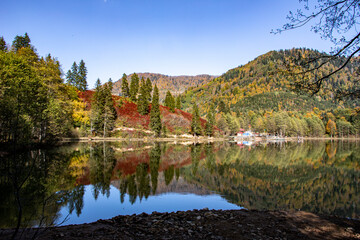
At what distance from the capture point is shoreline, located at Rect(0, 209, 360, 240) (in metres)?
5.52

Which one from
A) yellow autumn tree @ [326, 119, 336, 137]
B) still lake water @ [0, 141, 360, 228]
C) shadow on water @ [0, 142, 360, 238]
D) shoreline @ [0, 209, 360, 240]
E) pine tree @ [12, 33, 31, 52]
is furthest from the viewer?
yellow autumn tree @ [326, 119, 336, 137]

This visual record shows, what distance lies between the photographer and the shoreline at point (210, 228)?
552 centimetres

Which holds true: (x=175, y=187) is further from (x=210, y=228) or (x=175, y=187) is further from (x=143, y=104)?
(x=143, y=104)

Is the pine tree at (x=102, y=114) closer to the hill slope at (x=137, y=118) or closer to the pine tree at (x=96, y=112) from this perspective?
the pine tree at (x=96, y=112)

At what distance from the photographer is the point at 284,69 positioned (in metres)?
7.42

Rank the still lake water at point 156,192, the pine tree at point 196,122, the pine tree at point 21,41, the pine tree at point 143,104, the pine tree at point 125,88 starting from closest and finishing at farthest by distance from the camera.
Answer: the still lake water at point 156,192, the pine tree at point 21,41, the pine tree at point 143,104, the pine tree at point 196,122, the pine tree at point 125,88

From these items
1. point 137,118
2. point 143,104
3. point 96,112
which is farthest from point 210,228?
point 143,104

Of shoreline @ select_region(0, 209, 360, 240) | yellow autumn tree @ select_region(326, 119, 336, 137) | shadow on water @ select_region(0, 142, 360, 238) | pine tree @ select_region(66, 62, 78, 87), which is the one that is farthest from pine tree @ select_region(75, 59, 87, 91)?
yellow autumn tree @ select_region(326, 119, 336, 137)

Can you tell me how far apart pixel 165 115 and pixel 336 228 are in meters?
67.2

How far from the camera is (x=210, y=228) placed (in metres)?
6.25

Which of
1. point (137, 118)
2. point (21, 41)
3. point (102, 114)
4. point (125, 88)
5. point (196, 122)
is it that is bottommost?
point (196, 122)

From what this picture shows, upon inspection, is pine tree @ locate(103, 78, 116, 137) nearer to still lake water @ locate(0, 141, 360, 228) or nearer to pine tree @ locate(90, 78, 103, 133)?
pine tree @ locate(90, 78, 103, 133)

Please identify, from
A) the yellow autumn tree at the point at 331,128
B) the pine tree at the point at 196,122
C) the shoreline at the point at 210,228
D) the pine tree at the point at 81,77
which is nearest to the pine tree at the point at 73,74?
the pine tree at the point at 81,77

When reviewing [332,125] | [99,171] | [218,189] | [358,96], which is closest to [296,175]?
[218,189]
